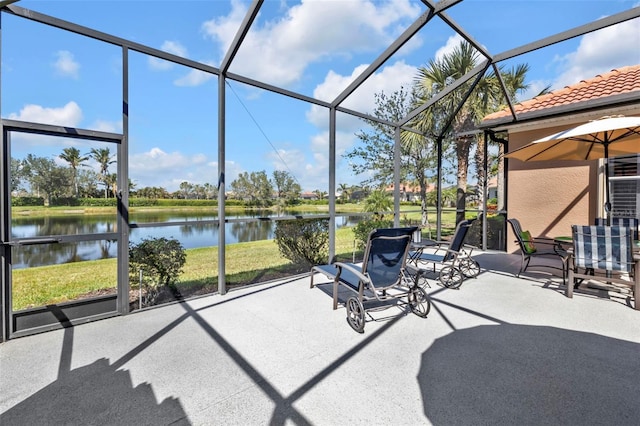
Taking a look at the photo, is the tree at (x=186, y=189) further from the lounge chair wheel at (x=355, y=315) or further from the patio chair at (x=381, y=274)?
the lounge chair wheel at (x=355, y=315)

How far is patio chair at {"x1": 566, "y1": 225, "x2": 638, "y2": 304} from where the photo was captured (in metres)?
3.77

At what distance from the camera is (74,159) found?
3.38 meters

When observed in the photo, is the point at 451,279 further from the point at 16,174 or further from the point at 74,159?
the point at 16,174

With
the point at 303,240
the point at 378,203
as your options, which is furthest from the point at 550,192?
the point at 303,240

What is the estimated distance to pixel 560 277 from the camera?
527 cm

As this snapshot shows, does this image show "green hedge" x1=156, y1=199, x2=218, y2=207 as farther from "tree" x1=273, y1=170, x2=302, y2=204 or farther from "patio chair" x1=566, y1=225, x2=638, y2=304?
"patio chair" x1=566, y1=225, x2=638, y2=304

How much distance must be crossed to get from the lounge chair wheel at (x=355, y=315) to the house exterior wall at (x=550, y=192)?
6103 millimetres

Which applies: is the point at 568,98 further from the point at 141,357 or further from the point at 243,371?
the point at 141,357

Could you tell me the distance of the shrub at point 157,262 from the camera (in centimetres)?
385

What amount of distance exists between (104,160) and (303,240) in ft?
11.9

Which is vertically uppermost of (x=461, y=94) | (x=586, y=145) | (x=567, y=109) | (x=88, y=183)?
(x=461, y=94)

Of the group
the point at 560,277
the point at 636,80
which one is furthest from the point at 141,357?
the point at 636,80

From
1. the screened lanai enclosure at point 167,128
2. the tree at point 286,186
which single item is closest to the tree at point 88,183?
the screened lanai enclosure at point 167,128

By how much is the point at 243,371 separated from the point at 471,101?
1016 cm
